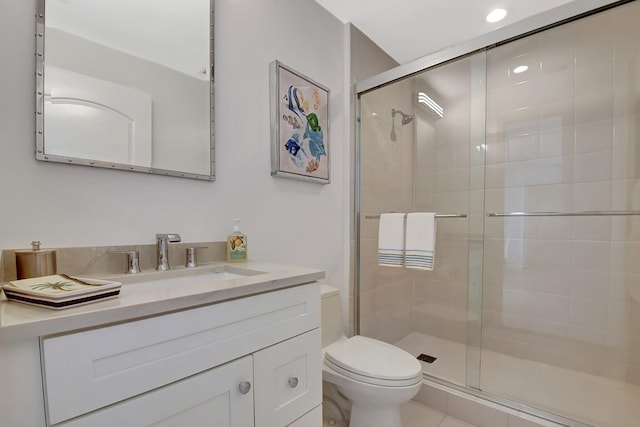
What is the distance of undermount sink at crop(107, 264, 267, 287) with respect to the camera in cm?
96

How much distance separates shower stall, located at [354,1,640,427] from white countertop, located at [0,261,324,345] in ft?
4.28

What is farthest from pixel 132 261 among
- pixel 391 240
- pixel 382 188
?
pixel 382 188

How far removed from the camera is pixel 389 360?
137cm

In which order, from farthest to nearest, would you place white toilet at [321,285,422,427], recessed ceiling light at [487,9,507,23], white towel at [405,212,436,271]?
1. recessed ceiling light at [487,9,507,23]
2. white towel at [405,212,436,271]
3. white toilet at [321,285,422,427]

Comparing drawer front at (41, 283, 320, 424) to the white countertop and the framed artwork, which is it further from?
the framed artwork

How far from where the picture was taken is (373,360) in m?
1.37

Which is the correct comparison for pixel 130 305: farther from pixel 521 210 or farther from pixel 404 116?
pixel 521 210

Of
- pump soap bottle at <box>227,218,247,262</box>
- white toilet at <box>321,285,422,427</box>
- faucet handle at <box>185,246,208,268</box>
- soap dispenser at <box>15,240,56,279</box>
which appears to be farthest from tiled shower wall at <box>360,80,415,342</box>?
soap dispenser at <box>15,240,56,279</box>

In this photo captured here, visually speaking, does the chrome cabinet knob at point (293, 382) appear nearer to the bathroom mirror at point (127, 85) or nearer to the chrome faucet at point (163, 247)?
the chrome faucet at point (163, 247)

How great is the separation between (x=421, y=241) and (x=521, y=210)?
2.86ft

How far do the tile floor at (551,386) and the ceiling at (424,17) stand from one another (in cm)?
211

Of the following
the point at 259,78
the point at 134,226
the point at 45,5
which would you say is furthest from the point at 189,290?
the point at 259,78

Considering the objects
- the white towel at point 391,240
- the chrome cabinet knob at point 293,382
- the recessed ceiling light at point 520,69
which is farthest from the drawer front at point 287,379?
the recessed ceiling light at point 520,69

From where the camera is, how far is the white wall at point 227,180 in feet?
2.81
